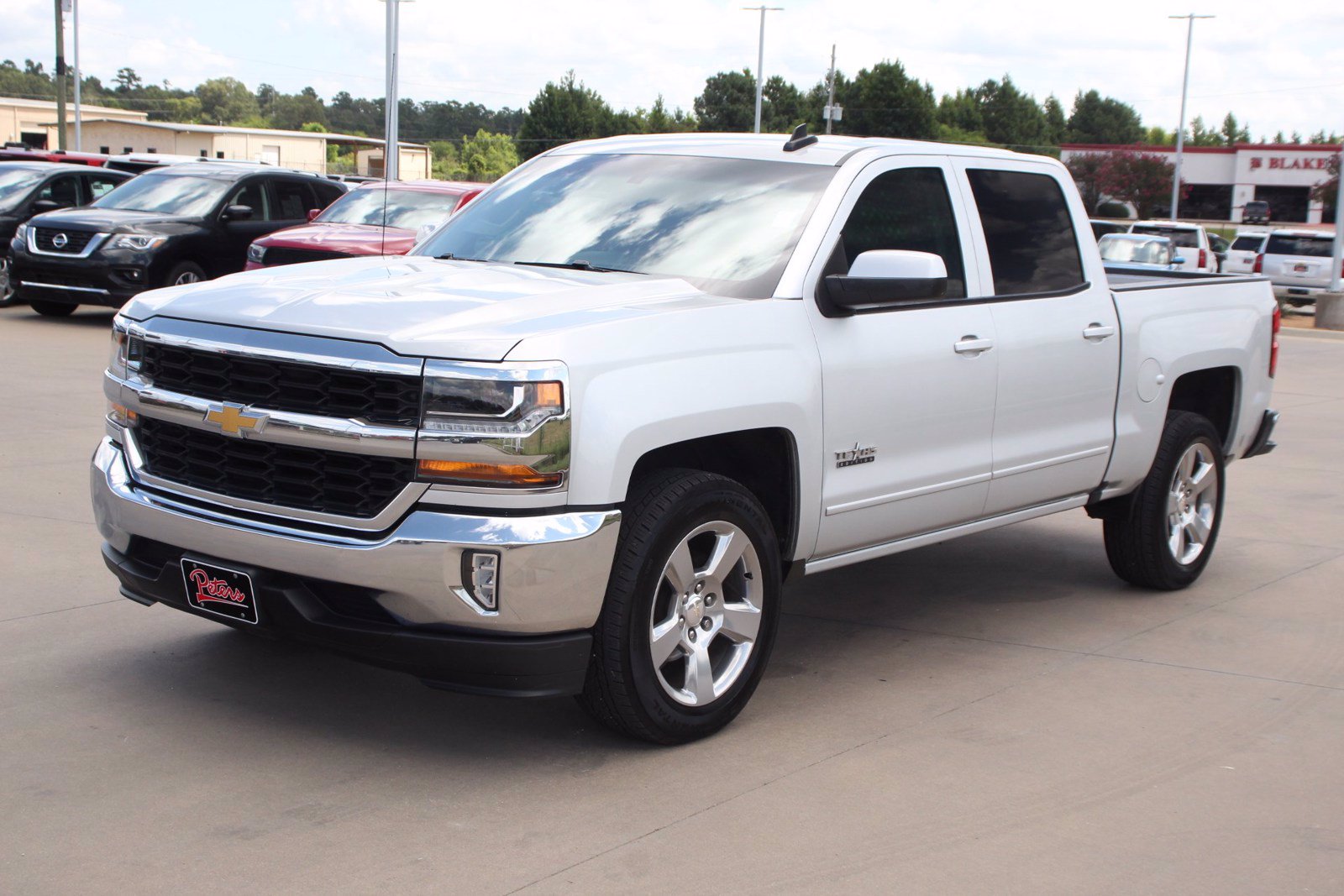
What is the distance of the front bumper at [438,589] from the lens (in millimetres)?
4000

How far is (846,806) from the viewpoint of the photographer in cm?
420

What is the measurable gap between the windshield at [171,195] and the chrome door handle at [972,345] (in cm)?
1328

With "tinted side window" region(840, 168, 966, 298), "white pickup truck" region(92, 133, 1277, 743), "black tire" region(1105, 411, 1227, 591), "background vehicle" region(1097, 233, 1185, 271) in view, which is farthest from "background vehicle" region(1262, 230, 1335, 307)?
"tinted side window" region(840, 168, 966, 298)

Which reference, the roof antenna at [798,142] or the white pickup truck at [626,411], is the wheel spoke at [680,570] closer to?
the white pickup truck at [626,411]

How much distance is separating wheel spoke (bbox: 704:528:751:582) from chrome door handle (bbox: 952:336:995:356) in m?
1.30

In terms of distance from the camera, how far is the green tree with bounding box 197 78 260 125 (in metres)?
166

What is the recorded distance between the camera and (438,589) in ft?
13.1

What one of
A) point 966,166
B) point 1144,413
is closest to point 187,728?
point 966,166

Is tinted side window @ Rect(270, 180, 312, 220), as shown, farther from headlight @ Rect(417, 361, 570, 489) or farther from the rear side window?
the rear side window

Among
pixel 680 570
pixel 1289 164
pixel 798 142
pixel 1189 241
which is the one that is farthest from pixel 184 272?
pixel 1289 164

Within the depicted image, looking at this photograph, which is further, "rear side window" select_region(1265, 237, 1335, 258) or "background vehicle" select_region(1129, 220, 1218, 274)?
"rear side window" select_region(1265, 237, 1335, 258)

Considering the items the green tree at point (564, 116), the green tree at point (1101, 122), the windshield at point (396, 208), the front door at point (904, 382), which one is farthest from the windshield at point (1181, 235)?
the green tree at point (1101, 122)

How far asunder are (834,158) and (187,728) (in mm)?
2971

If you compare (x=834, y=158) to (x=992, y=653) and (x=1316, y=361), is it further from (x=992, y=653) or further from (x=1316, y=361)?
(x=1316, y=361)
